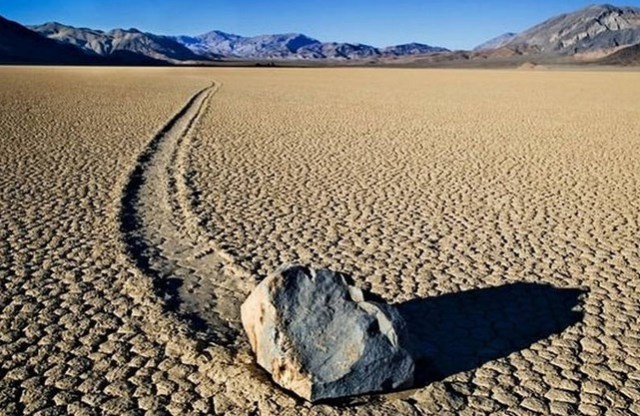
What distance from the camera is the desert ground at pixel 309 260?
12.0ft

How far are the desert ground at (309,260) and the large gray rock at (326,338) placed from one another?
105 mm

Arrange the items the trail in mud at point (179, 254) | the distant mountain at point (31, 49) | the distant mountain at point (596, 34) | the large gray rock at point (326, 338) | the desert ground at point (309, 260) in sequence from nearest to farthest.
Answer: the large gray rock at point (326, 338) < the desert ground at point (309, 260) < the trail in mud at point (179, 254) < the distant mountain at point (31, 49) < the distant mountain at point (596, 34)

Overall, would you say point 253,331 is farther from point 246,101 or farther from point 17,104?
point 246,101

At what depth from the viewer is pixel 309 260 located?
5832mm

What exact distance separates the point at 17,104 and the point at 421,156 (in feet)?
42.5

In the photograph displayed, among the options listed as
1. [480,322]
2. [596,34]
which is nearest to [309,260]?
[480,322]

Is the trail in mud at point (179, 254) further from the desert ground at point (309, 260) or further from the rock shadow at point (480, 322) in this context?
the rock shadow at point (480, 322)

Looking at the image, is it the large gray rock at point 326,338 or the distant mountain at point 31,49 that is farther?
the distant mountain at point 31,49

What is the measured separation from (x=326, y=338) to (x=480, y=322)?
4.88 feet

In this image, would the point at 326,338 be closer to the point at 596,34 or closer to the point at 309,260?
the point at 309,260

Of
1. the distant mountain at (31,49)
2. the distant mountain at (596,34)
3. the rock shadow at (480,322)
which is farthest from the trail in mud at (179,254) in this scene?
the distant mountain at (596,34)

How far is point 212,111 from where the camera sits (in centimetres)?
1827

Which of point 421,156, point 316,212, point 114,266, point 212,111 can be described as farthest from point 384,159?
point 212,111

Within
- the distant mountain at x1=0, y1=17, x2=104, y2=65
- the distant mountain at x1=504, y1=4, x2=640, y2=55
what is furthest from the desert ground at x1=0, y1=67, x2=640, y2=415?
the distant mountain at x1=504, y1=4, x2=640, y2=55
